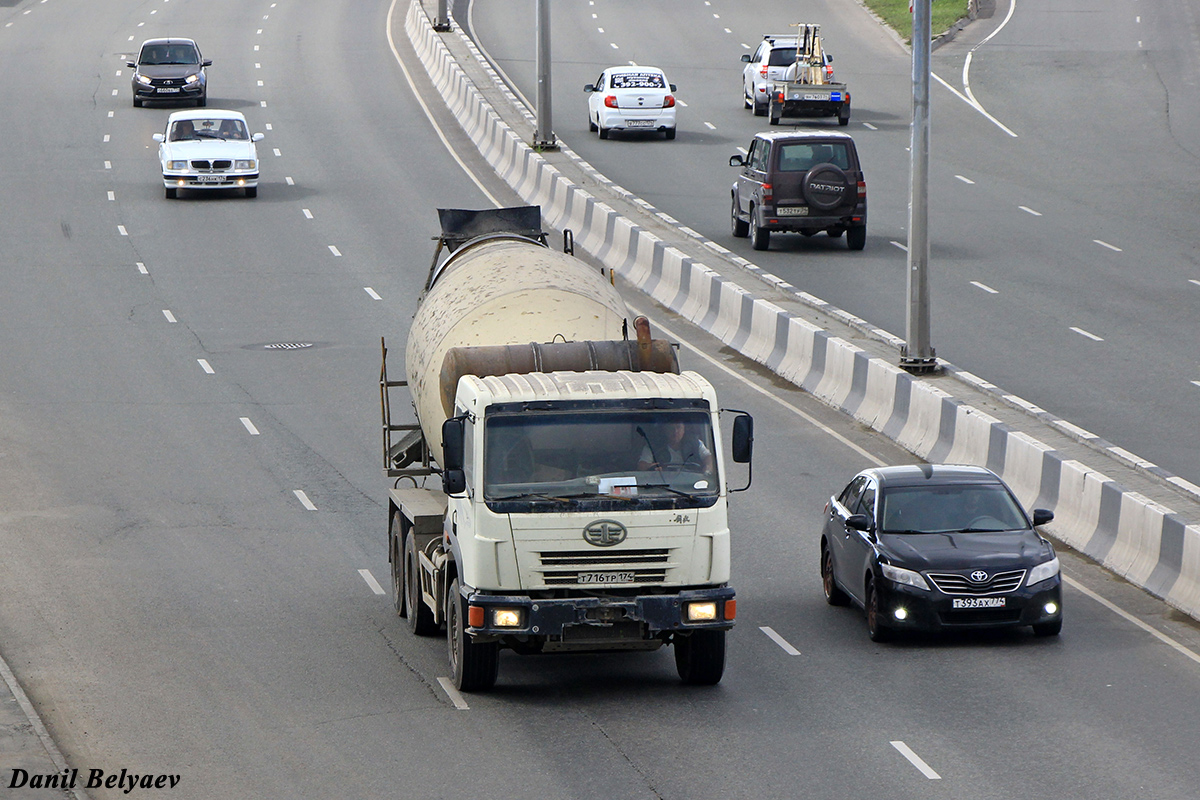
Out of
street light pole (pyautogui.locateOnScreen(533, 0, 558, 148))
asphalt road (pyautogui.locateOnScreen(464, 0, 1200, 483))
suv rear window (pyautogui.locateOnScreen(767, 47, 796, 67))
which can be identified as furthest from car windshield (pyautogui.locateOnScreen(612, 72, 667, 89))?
suv rear window (pyautogui.locateOnScreen(767, 47, 796, 67))

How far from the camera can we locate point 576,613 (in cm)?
1262

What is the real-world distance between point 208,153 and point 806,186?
13791 mm

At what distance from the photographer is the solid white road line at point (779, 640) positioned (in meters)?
14.6

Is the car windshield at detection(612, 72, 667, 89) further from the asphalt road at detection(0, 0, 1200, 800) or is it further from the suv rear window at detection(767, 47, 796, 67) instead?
the asphalt road at detection(0, 0, 1200, 800)

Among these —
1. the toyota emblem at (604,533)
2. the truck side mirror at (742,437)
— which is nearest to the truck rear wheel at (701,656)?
the toyota emblem at (604,533)

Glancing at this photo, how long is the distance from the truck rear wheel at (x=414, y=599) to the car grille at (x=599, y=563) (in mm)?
2298

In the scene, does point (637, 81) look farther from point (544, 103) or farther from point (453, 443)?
point (453, 443)

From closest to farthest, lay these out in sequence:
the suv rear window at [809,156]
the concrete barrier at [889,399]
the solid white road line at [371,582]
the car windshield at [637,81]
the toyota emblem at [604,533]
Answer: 1. the toyota emblem at [604,533]
2. the concrete barrier at [889,399]
3. the solid white road line at [371,582]
4. the suv rear window at [809,156]
5. the car windshield at [637,81]

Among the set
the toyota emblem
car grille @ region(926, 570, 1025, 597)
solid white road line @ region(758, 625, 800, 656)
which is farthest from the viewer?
solid white road line @ region(758, 625, 800, 656)

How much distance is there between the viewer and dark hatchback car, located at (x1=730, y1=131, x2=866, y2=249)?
3284 centimetres

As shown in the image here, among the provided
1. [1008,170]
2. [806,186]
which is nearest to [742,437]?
[806,186]

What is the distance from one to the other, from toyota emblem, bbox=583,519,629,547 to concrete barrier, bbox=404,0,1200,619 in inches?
219

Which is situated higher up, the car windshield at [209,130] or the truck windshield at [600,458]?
the car windshield at [209,130]

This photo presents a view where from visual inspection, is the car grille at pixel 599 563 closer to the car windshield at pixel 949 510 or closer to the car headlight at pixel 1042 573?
the car windshield at pixel 949 510
